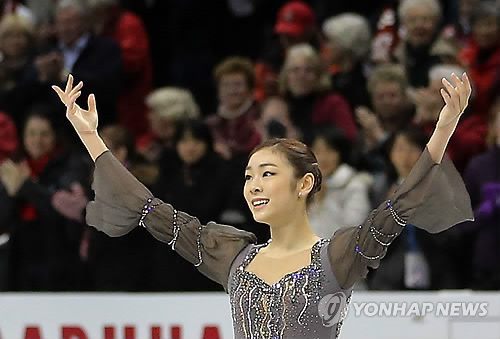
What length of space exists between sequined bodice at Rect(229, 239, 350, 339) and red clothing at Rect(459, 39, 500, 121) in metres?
3.05

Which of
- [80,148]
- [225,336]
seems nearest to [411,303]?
[225,336]

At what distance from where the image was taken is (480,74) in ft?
20.2

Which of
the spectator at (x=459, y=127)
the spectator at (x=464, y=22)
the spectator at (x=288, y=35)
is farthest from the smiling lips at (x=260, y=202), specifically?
the spectator at (x=464, y=22)

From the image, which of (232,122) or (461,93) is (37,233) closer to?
(232,122)

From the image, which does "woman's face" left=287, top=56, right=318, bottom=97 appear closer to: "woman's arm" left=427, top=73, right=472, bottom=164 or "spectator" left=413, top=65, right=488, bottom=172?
"spectator" left=413, top=65, right=488, bottom=172

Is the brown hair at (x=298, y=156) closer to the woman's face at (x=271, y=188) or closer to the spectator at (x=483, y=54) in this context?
the woman's face at (x=271, y=188)

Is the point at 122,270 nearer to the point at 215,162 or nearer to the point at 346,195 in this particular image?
the point at 215,162

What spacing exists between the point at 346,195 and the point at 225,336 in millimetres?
1112

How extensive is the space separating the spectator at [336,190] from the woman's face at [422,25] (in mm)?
917

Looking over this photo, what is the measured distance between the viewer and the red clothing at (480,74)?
237 inches

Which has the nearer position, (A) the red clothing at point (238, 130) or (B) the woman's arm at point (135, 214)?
(B) the woman's arm at point (135, 214)

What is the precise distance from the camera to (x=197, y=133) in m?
5.73

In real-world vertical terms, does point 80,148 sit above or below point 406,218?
above

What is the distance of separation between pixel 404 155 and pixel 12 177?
80.6 inches
